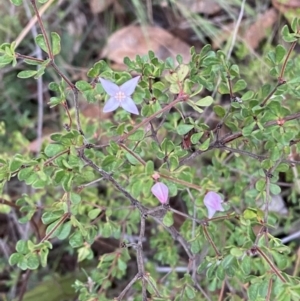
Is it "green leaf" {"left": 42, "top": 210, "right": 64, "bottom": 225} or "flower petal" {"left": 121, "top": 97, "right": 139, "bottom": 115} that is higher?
"flower petal" {"left": 121, "top": 97, "right": 139, "bottom": 115}

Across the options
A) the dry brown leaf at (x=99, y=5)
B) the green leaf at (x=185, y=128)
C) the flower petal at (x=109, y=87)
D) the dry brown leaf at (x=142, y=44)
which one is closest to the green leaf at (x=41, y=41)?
the flower petal at (x=109, y=87)

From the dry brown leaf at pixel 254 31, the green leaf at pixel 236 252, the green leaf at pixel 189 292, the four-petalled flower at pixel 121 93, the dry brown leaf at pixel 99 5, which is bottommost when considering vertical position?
the dry brown leaf at pixel 254 31

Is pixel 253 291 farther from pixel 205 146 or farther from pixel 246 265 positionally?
pixel 205 146

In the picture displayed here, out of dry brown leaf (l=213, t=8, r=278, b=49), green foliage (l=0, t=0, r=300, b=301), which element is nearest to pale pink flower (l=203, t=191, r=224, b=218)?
green foliage (l=0, t=0, r=300, b=301)

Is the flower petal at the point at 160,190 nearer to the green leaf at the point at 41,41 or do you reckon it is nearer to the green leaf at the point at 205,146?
the green leaf at the point at 205,146

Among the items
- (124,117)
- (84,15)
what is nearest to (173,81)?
(124,117)

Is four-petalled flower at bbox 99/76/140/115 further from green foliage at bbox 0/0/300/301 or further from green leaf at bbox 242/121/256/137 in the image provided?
green leaf at bbox 242/121/256/137

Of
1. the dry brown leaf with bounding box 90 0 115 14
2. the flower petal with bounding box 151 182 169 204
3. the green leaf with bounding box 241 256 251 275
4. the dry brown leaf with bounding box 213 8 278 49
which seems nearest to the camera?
the flower petal with bounding box 151 182 169 204
